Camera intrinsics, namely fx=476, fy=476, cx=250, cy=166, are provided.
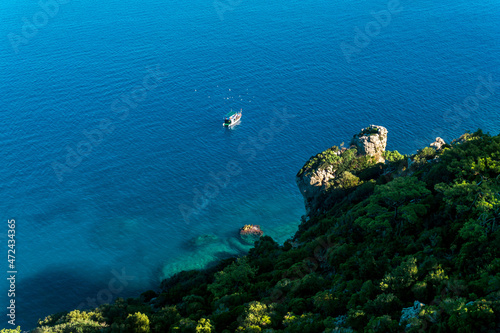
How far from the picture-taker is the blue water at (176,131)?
107312 millimetres

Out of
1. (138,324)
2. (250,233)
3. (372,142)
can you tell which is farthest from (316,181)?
(138,324)

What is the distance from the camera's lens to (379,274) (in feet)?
173

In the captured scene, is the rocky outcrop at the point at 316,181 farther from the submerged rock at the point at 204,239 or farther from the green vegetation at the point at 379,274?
the submerged rock at the point at 204,239

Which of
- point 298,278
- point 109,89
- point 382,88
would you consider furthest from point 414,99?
point 298,278

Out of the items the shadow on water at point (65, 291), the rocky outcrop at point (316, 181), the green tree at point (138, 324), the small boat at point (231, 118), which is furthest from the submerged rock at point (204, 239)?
the green tree at point (138, 324)

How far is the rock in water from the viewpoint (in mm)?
110812

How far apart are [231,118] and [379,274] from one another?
10394 cm

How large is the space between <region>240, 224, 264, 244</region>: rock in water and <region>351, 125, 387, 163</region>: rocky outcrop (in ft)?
104

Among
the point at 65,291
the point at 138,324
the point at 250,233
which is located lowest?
the point at 138,324

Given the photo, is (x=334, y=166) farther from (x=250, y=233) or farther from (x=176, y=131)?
(x=176, y=131)

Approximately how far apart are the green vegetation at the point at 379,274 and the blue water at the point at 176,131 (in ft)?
107

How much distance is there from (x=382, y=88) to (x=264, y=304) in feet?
419

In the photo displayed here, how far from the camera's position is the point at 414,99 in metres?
A: 161

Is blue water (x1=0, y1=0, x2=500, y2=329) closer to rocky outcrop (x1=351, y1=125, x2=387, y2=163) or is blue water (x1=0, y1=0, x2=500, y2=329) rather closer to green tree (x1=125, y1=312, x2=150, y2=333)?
rocky outcrop (x1=351, y1=125, x2=387, y2=163)
